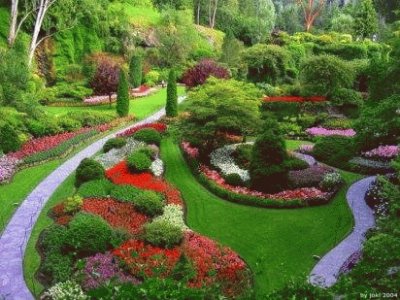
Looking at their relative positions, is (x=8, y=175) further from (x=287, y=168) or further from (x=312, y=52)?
(x=312, y=52)

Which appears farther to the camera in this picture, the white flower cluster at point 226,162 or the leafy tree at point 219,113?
the leafy tree at point 219,113

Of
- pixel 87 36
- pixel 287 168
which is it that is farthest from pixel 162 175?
pixel 87 36

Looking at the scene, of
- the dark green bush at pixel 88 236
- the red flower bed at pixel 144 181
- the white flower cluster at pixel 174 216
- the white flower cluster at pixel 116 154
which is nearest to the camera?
the dark green bush at pixel 88 236

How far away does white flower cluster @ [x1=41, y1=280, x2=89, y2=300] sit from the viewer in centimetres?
1110

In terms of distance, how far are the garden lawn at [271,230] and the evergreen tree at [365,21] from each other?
1923 inches

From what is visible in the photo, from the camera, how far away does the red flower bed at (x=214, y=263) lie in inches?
489

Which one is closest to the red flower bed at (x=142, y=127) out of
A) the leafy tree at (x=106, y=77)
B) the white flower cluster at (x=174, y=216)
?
the leafy tree at (x=106, y=77)

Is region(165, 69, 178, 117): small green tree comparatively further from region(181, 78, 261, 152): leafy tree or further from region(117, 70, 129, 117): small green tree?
region(181, 78, 261, 152): leafy tree

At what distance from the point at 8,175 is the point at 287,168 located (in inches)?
482

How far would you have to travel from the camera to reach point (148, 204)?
16594 millimetres

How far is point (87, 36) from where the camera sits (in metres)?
46.0

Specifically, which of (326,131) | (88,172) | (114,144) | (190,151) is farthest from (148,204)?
(326,131)

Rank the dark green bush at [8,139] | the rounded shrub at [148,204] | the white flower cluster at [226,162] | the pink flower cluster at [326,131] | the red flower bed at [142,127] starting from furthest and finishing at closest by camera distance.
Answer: the pink flower cluster at [326,131]
the red flower bed at [142,127]
the dark green bush at [8,139]
the white flower cluster at [226,162]
the rounded shrub at [148,204]

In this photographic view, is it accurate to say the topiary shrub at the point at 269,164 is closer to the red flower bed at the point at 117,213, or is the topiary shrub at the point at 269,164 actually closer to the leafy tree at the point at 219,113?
the leafy tree at the point at 219,113
